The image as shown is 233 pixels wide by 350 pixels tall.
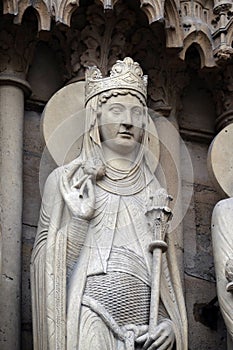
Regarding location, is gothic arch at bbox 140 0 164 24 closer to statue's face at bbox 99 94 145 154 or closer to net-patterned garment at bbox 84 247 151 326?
statue's face at bbox 99 94 145 154

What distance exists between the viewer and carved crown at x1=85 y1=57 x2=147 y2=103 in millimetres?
8578

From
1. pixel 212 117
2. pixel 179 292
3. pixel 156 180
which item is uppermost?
pixel 212 117

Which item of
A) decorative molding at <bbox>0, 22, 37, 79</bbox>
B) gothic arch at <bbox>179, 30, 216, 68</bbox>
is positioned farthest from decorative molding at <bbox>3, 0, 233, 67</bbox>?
decorative molding at <bbox>0, 22, 37, 79</bbox>

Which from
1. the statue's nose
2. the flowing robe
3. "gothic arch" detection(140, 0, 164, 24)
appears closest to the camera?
the flowing robe

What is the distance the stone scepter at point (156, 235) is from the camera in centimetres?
809

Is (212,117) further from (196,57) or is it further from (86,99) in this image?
(86,99)

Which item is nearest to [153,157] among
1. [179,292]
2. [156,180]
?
[156,180]

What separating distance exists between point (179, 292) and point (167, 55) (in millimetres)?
1360

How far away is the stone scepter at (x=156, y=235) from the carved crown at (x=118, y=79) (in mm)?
505

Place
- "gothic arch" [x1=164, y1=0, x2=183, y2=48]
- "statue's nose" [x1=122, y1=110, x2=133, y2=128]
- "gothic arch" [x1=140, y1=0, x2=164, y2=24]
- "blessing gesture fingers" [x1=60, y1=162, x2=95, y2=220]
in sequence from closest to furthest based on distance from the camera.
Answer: "blessing gesture fingers" [x1=60, y1=162, x2=95, y2=220], "statue's nose" [x1=122, y1=110, x2=133, y2=128], "gothic arch" [x1=140, y1=0, x2=164, y2=24], "gothic arch" [x1=164, y1=0, x2=183, y2=48]

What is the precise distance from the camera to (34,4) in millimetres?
8805

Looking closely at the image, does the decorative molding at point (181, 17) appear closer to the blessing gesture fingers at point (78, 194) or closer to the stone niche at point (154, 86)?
the stone niche at point (154, 86)

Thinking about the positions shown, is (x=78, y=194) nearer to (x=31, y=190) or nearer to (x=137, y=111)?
(x=137, y=111)

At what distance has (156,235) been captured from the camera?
324 inches
